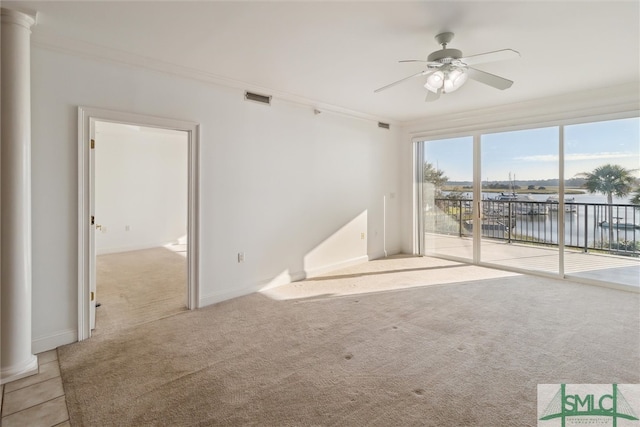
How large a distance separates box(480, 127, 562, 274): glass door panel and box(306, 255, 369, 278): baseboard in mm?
2085

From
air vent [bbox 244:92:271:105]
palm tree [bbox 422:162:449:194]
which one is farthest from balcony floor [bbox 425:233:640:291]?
air vent [bbox 244:92:271:105]

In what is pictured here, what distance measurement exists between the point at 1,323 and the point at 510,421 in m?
3.48

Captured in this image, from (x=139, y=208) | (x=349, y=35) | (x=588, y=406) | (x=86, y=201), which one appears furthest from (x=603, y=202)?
(x=139, y=208)

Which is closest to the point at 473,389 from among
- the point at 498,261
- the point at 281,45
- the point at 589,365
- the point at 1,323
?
the point at 589,365

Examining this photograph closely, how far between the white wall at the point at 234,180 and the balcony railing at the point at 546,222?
42.0 inches

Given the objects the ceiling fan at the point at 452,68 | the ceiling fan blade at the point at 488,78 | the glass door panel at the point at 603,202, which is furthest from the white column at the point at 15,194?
the glass door panel at the point at 603,202

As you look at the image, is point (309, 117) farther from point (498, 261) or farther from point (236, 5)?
point (498, 261)

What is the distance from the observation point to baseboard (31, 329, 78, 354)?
2.66 meters

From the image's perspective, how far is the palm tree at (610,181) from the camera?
13.8 ft

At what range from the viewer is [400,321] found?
3268mm

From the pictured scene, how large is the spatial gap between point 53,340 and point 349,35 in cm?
362

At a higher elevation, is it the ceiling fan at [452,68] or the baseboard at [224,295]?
the ceiling fan at [452,68]

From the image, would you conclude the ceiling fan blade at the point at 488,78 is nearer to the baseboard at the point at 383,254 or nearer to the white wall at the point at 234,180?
the white wall at the point at 234,180

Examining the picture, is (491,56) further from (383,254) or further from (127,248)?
(127,248)
